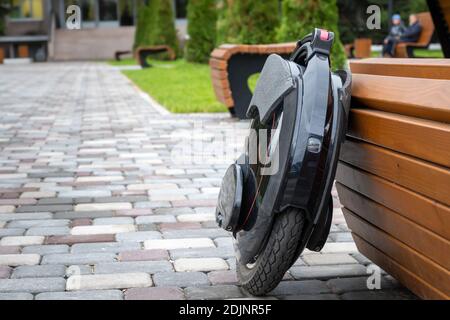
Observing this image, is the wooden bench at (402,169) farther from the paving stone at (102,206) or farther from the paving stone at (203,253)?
the paving stone at (102,206)

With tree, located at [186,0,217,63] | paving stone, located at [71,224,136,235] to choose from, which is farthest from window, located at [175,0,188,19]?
paving stone, located at [71,224,136,235]

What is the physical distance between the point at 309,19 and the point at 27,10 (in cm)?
3677

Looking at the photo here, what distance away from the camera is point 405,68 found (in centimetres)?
294

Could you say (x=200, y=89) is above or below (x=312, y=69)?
below

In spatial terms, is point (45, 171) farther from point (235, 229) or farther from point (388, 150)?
point (388, 150)

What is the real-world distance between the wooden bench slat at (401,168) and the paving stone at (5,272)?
160 cm

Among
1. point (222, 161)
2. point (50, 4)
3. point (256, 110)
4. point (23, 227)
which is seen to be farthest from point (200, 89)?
point (50, 4)

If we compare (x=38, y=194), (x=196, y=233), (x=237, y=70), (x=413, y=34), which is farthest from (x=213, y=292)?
(x=413, y=34)

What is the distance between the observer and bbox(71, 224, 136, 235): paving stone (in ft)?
13.6

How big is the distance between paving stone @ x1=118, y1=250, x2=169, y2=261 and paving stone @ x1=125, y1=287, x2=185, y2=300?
0.49m

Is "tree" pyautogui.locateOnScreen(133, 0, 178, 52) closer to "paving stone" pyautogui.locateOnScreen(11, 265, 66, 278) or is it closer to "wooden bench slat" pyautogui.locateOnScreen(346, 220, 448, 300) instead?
"paving stone" pyautogui.locateOnScreen(11, 265, 66, 278)

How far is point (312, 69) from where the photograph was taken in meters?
2.76

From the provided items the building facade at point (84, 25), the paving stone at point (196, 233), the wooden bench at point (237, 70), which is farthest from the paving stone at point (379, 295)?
the building facade at point (84, 25)

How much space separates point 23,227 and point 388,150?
2.40m
